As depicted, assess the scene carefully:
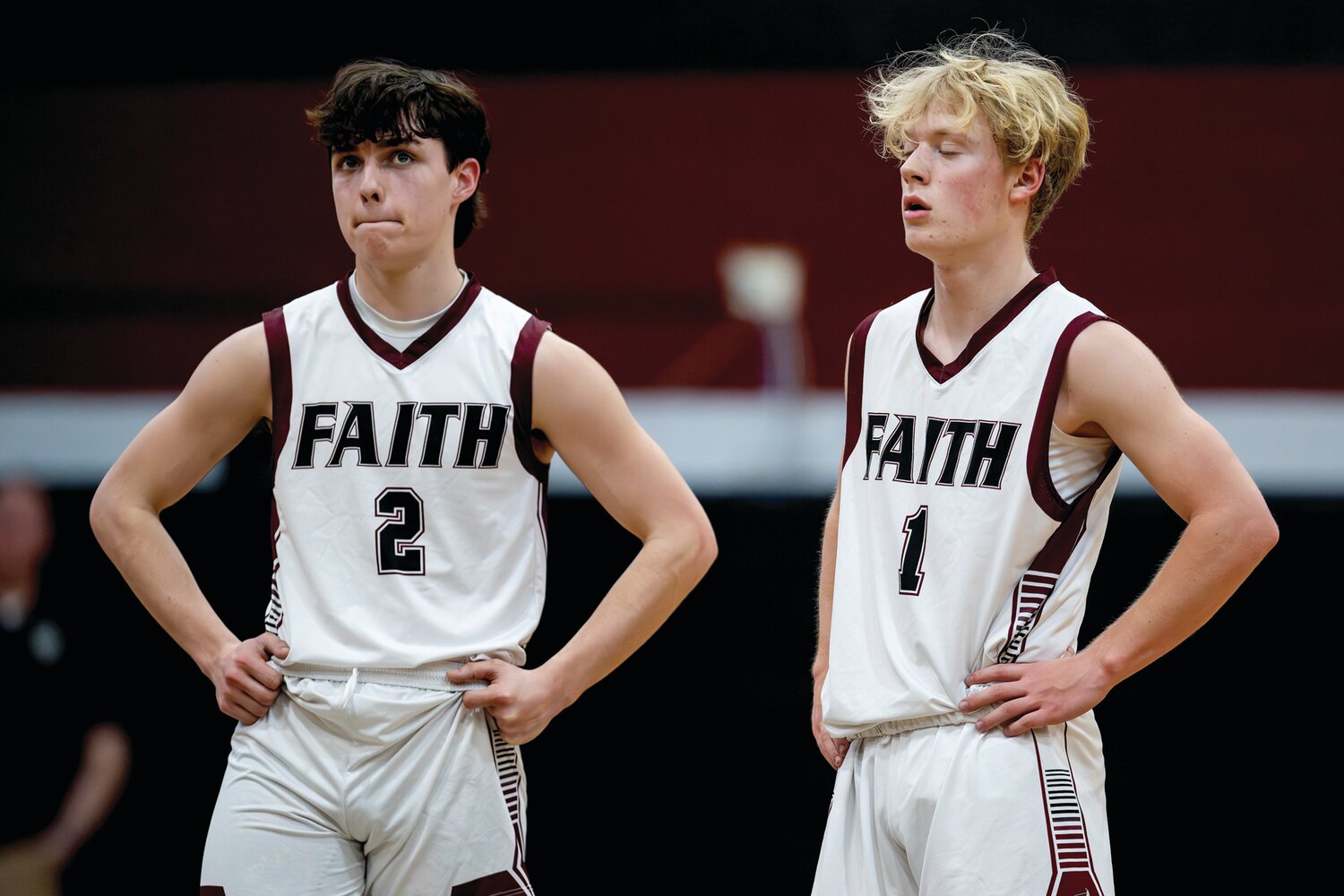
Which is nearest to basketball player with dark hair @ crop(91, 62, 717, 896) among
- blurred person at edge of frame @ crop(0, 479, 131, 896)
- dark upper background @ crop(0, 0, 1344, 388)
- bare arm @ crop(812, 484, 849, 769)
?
bare arm @ crop(812, 484, 849, 769)

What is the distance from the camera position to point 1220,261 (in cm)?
593

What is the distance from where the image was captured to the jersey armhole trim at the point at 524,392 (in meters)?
2.72

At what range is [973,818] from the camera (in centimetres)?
239

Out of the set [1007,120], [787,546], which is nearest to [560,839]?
[787,546]

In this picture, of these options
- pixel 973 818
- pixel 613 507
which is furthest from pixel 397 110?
pixel 973 818

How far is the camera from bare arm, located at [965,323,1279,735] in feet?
7.84

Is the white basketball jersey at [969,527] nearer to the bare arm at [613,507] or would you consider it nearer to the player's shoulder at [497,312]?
the bare arm at [613,507]

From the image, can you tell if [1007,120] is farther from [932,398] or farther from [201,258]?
[201,258]

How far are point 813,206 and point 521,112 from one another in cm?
119

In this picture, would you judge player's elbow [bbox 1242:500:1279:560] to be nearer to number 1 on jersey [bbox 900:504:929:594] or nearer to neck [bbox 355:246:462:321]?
number 1 on jersey [bbox 900:504:929:594]

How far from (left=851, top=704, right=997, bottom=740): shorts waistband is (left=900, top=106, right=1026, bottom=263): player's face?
2.39ft

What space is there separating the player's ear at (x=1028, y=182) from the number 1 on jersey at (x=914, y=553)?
0.53 metres

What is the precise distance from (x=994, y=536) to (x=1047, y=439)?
0.56 ft

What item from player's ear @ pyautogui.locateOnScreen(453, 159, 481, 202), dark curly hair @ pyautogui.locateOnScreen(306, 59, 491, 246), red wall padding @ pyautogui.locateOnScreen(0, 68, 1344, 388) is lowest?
player's ear @ pyautogui.locateOnScreen(453, 159, 481, 202)
